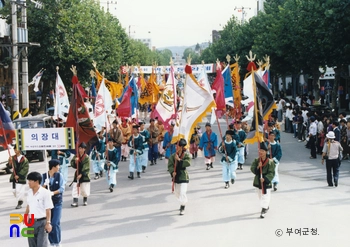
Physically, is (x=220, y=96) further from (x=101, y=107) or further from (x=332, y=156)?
(x=332, y=156)

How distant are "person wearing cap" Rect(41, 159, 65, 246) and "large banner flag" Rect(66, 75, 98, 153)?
3409 mm

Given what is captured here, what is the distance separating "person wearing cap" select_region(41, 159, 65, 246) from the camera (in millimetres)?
9523

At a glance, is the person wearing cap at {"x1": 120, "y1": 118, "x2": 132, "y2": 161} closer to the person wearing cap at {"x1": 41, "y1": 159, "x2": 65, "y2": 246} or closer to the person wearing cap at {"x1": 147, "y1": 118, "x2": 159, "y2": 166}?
the person wearing cap at {"x1": 147, "y1": 118, "x2": 159, "y2": 166}

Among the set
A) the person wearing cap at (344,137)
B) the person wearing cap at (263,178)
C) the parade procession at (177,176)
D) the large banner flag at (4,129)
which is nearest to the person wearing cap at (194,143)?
the parade procession at (177,176)

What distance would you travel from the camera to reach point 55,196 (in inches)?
388

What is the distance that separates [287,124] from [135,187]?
16.4 metres

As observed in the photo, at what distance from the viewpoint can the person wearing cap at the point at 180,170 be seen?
12.5 m

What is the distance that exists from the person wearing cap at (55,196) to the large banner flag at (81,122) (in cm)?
341

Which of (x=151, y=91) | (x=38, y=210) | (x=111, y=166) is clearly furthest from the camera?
(x=151, y=91)

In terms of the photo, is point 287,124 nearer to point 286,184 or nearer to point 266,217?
point 286,184

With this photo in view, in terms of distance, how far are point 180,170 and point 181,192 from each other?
19.6 inches

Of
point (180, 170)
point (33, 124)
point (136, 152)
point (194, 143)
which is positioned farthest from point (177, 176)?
point (33, 124)

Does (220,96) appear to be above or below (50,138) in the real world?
above

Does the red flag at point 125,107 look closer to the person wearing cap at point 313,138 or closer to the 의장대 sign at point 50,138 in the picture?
the person wearing cap at point 313,138
